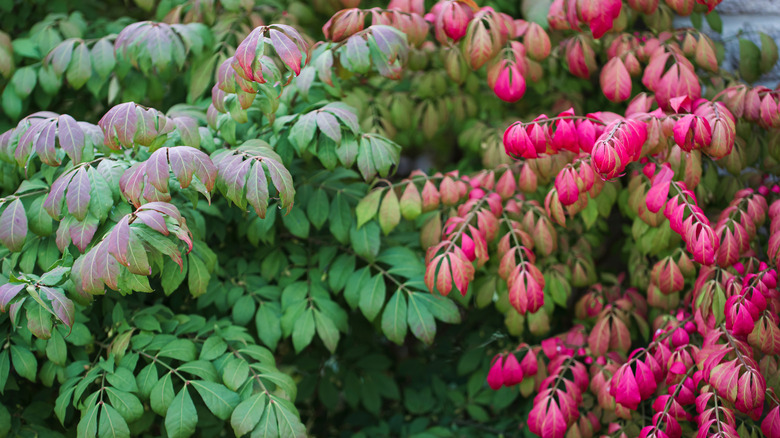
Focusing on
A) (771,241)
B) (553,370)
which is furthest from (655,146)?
(553,370)

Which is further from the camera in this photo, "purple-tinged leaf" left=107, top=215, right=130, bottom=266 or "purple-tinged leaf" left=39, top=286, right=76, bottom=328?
"purple-tinged leaf" left=39, top=286, right=76, bottom=328

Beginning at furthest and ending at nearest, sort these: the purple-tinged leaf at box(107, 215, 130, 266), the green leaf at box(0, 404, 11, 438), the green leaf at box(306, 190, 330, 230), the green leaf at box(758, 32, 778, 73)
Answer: the green leaf at box(758, 32, 778, 73) → the green leaf at box(306, 190, 330, 230) → the green leaf at box(0, 404, 11, 438) → the purple-tinged leaf at box(107, 215, 130, 266)

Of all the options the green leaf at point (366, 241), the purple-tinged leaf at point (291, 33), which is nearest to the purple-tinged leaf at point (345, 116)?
the purple-tinged leaf at point (291, 33)

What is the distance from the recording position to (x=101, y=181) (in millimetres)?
A: 1439

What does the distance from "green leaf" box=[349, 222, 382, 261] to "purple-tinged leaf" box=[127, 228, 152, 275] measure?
0.71m

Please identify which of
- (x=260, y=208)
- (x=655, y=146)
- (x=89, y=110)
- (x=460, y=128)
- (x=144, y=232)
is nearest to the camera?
(x=144, y=232)

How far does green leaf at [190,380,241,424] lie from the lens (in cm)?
150

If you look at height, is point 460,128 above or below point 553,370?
above

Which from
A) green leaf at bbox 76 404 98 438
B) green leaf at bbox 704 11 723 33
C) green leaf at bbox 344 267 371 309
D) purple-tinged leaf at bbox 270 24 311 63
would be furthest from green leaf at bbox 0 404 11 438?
green leaf at bbox 704 11 723 33

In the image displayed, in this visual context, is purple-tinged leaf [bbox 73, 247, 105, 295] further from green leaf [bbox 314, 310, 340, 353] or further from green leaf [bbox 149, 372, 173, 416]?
green leaf [bbox 314, 310, 340, 353]

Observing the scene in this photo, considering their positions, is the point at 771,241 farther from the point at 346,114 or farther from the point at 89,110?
the point at 89,110

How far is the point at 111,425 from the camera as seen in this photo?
1.43 meters

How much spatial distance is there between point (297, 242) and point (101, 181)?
2.39 ft

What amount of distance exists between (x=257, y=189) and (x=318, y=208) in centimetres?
47
